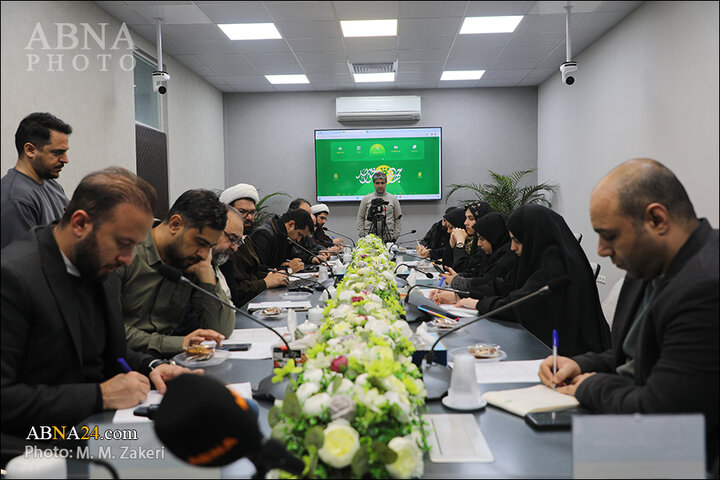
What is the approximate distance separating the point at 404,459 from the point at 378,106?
837cm

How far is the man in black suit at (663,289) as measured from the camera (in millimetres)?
1145

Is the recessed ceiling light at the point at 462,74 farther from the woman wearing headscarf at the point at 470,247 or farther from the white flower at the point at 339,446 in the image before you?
the white flower at the point at 339,446

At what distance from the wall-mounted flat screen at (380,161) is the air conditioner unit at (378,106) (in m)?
0.30

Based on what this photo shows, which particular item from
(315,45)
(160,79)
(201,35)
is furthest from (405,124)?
(160,79)

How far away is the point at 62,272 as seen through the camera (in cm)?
148

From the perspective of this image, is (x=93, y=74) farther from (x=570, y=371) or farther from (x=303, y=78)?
(x=570, y=371)

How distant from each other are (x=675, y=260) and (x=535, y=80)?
7.98m

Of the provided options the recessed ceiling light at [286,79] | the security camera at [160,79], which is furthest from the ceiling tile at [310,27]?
the recessed ceiling light at [286,79]

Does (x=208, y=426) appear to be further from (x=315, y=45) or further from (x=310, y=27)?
(x=315, y=45)

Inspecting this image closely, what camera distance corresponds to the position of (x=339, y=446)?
916 millimetres

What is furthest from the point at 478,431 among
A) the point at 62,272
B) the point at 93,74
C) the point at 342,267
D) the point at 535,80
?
the point at 535,80

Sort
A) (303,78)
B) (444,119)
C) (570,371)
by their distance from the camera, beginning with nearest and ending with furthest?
1. (570,371)
2. (303,78)
3. (444,119)

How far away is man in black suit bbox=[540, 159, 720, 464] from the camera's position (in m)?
1.14

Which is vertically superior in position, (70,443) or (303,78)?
(303,78)
